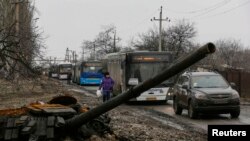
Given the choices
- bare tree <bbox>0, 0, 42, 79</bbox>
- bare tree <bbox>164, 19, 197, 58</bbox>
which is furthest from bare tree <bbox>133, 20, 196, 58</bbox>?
bare tree <bbox>0, 0, 42, 79</bbox>

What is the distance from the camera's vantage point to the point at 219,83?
21094mm

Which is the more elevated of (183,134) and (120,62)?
(120,62)

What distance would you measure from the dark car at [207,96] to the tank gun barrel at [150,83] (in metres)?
10.5

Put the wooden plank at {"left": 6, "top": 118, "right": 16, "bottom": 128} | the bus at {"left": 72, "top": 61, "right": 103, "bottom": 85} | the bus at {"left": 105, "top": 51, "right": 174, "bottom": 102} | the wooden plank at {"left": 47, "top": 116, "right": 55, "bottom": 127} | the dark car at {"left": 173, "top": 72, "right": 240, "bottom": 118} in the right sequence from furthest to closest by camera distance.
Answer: the bus at {"left": 72, "top": 61, "right": 103, "bottom": 85} < the bus at {"left": 105, "top": 51, "right": 174, "bottom": 102} < the dark car at {"left": 173, "top": 72, "right": 240, "bottom": 118} < the wooden plank at {"left": 6, "top": 118, "right": 16, "bottom": 128} < the wooden plank at {"left": 47, "top": 116, "right": 55, "bottom": 127}

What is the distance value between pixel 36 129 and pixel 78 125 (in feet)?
2.55

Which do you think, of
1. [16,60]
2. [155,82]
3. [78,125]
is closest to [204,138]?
[78,125]

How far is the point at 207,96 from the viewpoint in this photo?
65.2 ft

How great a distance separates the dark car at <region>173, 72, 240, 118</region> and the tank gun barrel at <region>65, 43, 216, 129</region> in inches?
415

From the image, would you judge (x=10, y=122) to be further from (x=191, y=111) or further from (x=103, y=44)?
(x=103, y=44)

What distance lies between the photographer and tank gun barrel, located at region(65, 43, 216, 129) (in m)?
7.67

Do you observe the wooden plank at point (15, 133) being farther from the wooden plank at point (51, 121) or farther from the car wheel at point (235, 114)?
the car wheel at point (235, 114)

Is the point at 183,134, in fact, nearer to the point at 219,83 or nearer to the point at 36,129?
the point at 36,129

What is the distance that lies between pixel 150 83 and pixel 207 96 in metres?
11.6

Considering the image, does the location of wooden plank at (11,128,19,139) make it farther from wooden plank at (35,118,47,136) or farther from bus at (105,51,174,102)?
bus at (105,51,174,102)
